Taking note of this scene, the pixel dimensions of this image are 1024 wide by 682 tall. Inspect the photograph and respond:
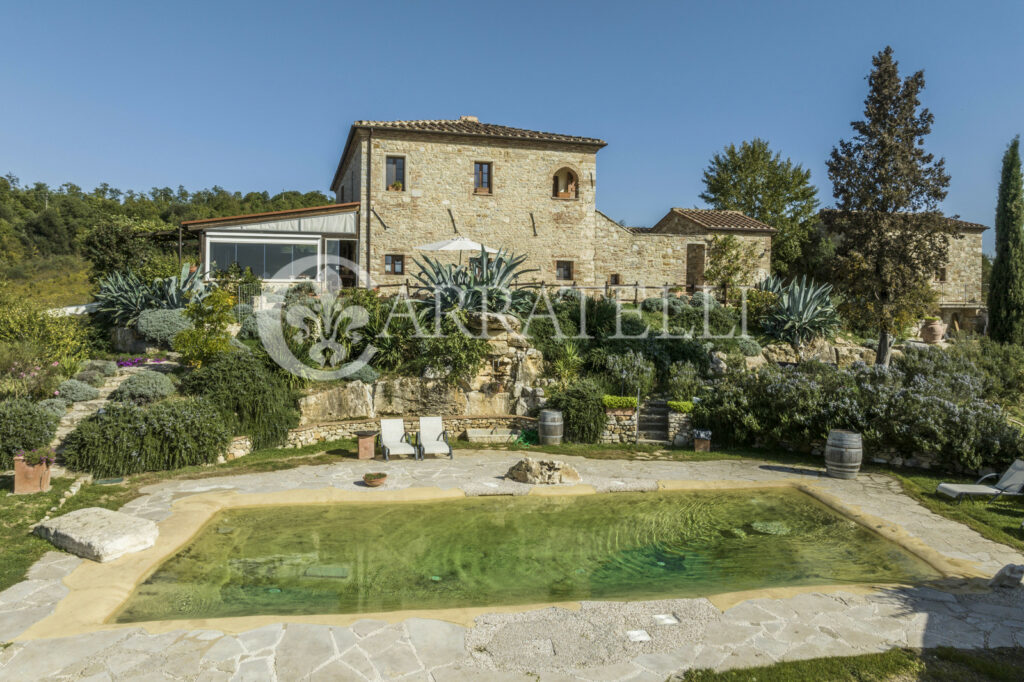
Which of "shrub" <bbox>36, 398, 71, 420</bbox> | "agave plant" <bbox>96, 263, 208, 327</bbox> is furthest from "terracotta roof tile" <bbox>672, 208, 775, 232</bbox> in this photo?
"shrub" <bbox>36, 398, 71, 420</bbox>

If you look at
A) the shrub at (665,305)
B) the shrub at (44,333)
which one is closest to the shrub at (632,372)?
the shrub at (665,305)

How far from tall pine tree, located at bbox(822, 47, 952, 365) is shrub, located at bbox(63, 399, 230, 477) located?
1584cm

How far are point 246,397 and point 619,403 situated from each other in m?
7.90

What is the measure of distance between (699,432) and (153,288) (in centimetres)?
1521

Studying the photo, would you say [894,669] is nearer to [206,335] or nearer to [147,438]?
[147,438]

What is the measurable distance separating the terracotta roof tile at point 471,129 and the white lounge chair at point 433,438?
13492 mm

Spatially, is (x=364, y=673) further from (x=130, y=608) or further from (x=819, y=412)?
(x=819, y=412)

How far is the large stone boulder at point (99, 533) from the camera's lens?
709cm

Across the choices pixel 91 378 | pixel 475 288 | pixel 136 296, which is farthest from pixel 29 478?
pixel 475 288

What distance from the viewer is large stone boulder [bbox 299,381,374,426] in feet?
45.1

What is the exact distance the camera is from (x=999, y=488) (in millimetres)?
9625

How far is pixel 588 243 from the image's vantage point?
81.8 feet

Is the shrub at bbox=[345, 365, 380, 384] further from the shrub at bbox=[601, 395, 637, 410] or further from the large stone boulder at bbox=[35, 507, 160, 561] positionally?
the large stone boulder at bbox=[35, 507, 160, 561]

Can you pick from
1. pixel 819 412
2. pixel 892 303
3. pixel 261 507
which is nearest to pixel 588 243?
pixel 892 303
